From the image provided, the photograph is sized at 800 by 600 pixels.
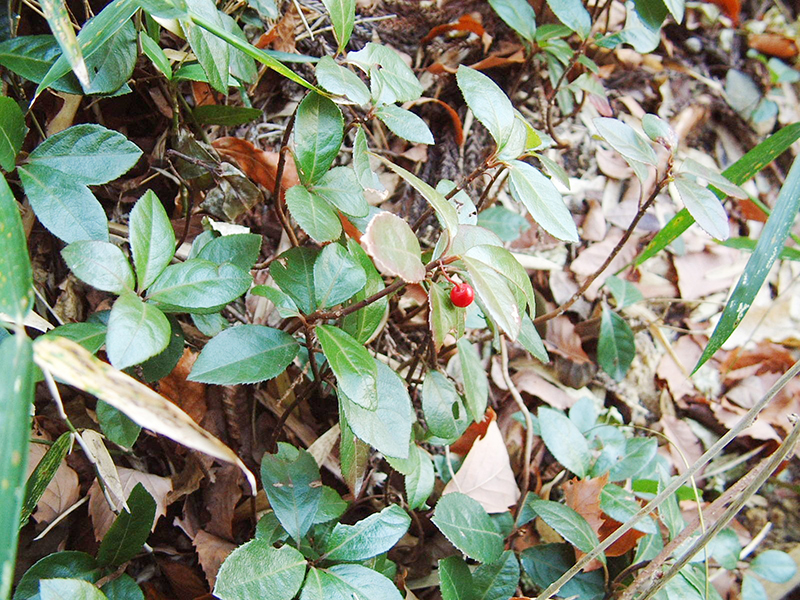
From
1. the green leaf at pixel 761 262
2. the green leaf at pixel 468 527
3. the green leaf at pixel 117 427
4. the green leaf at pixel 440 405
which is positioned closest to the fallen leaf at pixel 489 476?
the green leaf at pixel 468 527

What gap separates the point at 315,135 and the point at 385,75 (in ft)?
0.44

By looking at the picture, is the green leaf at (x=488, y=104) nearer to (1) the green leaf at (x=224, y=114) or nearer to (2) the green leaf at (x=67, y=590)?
(1) the green leaf at (x=224, y=114)

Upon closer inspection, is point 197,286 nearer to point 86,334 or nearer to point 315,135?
point 86,334

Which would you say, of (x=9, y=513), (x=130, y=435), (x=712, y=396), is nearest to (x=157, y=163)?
(x=130, y=435)

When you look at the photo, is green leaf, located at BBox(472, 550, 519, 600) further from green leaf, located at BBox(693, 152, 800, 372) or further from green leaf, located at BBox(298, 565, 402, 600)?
green leaf, located at BBox(693, 152, 800, 372)

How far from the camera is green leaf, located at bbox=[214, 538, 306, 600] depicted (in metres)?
0.70

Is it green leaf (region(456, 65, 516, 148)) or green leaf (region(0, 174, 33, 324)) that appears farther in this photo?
green leaf (region(456, 65, 516, 148))

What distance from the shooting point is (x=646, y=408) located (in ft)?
4.81

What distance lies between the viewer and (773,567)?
1.26m

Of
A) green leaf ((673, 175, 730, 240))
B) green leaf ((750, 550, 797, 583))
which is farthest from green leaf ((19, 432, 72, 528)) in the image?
green leaf ((750, 550, 797, 583))

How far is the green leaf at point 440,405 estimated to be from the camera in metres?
0.89

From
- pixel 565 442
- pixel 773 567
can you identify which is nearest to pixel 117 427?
pixel 565 442

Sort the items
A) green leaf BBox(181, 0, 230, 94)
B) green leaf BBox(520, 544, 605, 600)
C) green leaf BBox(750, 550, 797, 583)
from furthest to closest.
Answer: green leaf BBox(750, 550, 797, 583) → green leaf BBox(520, 544, 605, 600) → green leaf BBox(181, 0, 230, 94)

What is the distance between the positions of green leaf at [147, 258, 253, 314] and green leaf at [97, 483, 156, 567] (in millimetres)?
298
